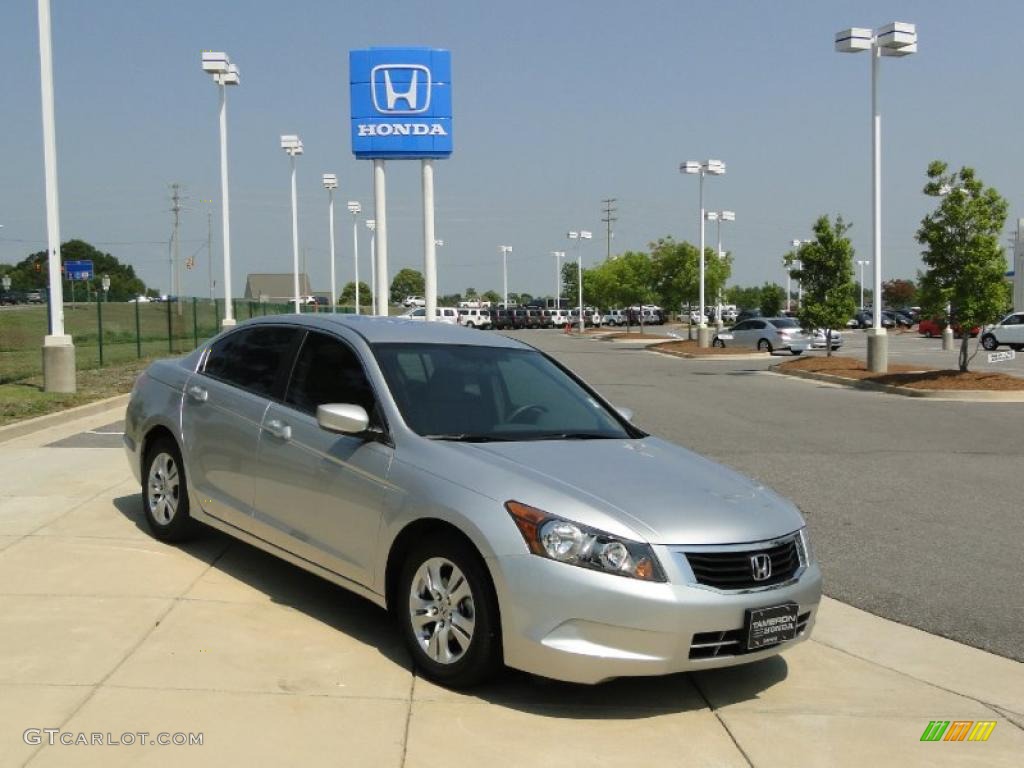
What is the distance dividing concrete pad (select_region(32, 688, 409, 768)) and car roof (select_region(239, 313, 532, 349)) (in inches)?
84.1

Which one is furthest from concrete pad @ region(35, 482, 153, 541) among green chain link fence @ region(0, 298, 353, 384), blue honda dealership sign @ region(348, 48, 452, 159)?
blue honda dealership sign @ region(348, 48, 452, 159)

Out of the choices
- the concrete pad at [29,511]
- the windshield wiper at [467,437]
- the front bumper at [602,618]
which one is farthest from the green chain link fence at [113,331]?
the front bumper at [602,618]

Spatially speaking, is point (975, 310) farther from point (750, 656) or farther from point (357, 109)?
point (750, 656)

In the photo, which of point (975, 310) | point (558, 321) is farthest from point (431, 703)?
point (558, 321)

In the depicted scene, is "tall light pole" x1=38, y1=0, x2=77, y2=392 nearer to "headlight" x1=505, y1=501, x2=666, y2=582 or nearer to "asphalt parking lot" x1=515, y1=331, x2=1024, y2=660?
"asphalt parking lot" x1=515, y1=331, x2=1024, y2=660

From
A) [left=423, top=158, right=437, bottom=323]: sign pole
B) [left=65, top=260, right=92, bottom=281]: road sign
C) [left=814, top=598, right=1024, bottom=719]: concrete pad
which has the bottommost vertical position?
[left=814, top=598, right=1024, bottom=719]: concrete pad

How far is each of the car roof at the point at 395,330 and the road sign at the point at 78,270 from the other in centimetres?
9726

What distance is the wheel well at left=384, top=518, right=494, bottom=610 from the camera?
4.84 m

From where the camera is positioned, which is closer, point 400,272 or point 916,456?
point 916,456

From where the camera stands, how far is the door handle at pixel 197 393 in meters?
6.87

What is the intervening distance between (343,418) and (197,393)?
2.00 m

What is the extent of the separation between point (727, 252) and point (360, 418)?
5614cm

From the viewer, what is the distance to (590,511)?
181 inches

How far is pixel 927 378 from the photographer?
2408cm
